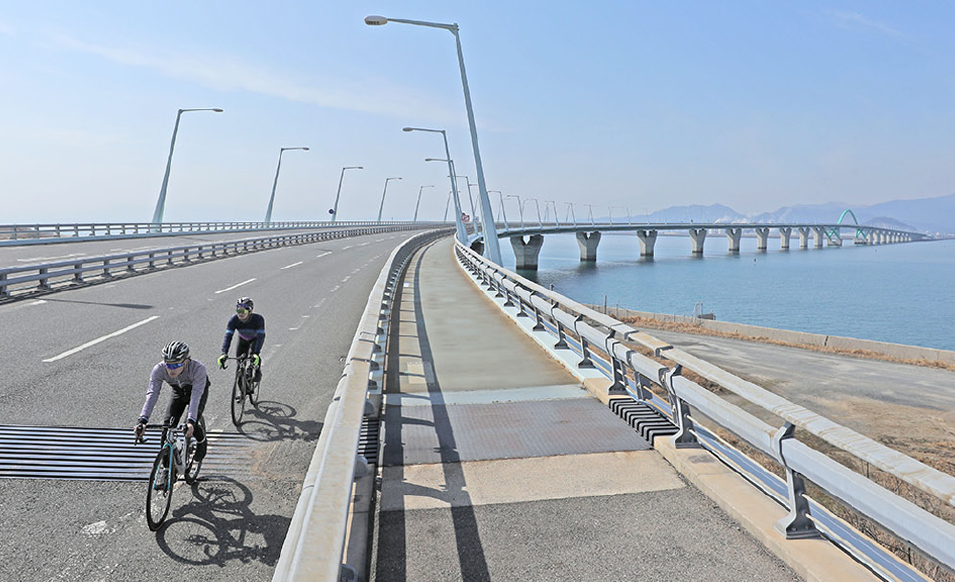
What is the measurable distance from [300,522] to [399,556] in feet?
3.72

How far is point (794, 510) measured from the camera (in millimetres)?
4359

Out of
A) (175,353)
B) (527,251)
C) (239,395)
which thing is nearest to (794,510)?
(175,353)

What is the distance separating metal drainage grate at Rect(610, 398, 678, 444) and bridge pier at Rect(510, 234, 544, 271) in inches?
4693

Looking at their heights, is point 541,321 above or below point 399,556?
above

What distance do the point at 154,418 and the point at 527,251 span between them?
396 feet

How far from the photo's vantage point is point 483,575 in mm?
4074

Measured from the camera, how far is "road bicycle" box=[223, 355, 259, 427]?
7.97m

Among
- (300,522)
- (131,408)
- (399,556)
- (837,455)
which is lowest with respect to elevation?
(837,455)

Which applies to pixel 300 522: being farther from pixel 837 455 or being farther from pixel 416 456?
pixel 837 455

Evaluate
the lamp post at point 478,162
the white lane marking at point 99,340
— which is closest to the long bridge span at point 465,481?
the white lane marking at point 99,340

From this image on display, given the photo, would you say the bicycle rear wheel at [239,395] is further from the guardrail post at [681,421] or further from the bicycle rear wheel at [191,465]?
the guardrail post at [681,421]

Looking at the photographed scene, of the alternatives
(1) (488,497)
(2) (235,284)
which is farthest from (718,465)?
(2) (235,284)

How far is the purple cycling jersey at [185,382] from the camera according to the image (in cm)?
584

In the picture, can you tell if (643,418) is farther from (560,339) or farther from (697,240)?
(697,240)
